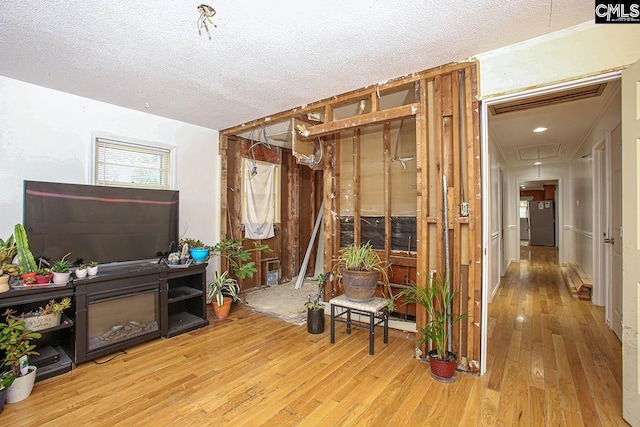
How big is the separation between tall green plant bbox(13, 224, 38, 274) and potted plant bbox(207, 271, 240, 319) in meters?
1.75

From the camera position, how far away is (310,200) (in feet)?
19.9

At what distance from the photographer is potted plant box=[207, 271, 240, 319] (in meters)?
3.66

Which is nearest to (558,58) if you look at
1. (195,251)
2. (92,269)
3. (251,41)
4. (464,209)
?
(464,209)

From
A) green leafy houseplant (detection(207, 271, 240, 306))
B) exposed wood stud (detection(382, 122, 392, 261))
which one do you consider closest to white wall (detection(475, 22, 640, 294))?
exposed wood stud (detection(382, 122, 392, 261))

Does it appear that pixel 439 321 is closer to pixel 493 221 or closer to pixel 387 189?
pixel 387 189

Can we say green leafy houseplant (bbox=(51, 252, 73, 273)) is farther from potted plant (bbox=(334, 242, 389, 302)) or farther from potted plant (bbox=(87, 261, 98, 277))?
potted plant (bbox=(334, 242, 389, 302))

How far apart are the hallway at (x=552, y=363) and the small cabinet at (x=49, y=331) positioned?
3289mm

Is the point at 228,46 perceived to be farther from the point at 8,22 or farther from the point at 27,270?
the point at 27,270

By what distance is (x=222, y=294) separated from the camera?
3.87m

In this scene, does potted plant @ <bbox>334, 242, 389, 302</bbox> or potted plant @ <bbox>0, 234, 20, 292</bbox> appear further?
potted plant @ <bbox>334, 242, 389, 302</bbox>

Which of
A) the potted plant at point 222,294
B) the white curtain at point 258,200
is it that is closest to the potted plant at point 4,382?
the potted plant at point 222,294

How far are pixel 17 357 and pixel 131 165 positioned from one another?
2216 mm

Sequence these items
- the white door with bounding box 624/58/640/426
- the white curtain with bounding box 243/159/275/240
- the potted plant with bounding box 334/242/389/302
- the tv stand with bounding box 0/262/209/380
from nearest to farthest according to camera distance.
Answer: the white door with bounding box 624/58/640/426
the tv stand with bounding box 0/262/209/380
the potted plant with bounding box 334/242/389/302
the white curtain with bounding box 243/159/275/240

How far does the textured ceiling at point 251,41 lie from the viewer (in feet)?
5.91
